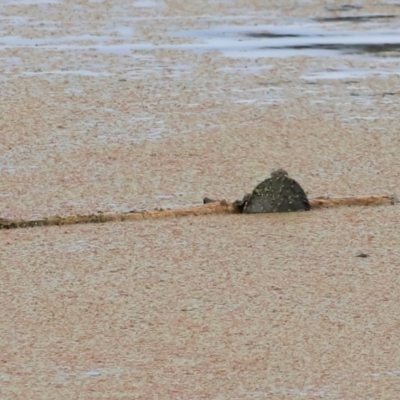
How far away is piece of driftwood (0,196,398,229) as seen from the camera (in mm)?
2865

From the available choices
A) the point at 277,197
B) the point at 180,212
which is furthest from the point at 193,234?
the point at 277,197

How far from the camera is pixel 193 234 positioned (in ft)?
9.19

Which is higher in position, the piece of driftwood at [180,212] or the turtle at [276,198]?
the turtle at [276,198]

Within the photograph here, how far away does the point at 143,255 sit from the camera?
265 cm

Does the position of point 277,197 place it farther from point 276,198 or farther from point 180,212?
point 180,212

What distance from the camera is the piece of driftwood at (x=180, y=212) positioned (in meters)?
2.87

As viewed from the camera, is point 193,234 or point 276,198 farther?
point 276,198

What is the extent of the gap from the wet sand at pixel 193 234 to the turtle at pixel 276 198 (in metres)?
0.03

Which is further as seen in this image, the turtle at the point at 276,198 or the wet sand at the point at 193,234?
the turtle at the point at 276,198

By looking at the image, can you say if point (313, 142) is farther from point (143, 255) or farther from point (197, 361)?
point (197, 361)

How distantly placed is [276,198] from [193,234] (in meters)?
0.25

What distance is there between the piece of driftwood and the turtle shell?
35 millimetres

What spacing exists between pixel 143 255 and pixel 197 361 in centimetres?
59

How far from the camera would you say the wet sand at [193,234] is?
2076 millimetres
